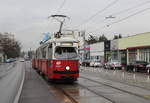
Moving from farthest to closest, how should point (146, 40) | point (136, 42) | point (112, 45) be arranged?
point (112, 45) → point (136, 42) → point (146, 40)

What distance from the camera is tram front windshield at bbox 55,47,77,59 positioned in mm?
17219

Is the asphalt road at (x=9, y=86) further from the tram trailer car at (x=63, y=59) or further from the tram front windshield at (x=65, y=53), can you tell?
the tram front windshield at (x=65, y=53)

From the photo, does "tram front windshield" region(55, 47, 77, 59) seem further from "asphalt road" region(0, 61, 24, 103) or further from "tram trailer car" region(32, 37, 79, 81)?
"asphalt road" region(0, 61, 24, 103)

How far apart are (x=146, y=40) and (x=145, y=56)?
104 inches

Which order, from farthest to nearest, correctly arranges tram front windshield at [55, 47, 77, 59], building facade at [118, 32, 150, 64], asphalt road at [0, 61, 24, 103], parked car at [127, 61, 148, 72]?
1. building facade at [118, 32, 150, 64]
2. parked car at [127, 61, 148, 72]
3. tram front windshield at [55, 47, 77, 59]
4. asphalt road at [0, 61, 24, 103]

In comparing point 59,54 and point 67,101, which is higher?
point 59,54

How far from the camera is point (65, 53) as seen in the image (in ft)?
57.0

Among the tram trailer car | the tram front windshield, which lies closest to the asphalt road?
the tram trailer car

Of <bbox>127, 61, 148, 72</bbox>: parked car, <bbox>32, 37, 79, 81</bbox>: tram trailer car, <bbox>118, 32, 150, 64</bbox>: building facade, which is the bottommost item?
<bbox>127, 61, 148, 72</bbox>: parked car

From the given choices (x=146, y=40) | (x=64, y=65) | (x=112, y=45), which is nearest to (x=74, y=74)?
(x=64, y=65)

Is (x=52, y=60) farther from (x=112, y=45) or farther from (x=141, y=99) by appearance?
(x=112, y=45)

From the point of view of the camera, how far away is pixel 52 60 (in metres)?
17.0

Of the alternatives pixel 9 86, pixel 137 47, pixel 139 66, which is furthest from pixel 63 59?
pixel 137 47

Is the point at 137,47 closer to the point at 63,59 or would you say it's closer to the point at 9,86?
the point at 63,59
